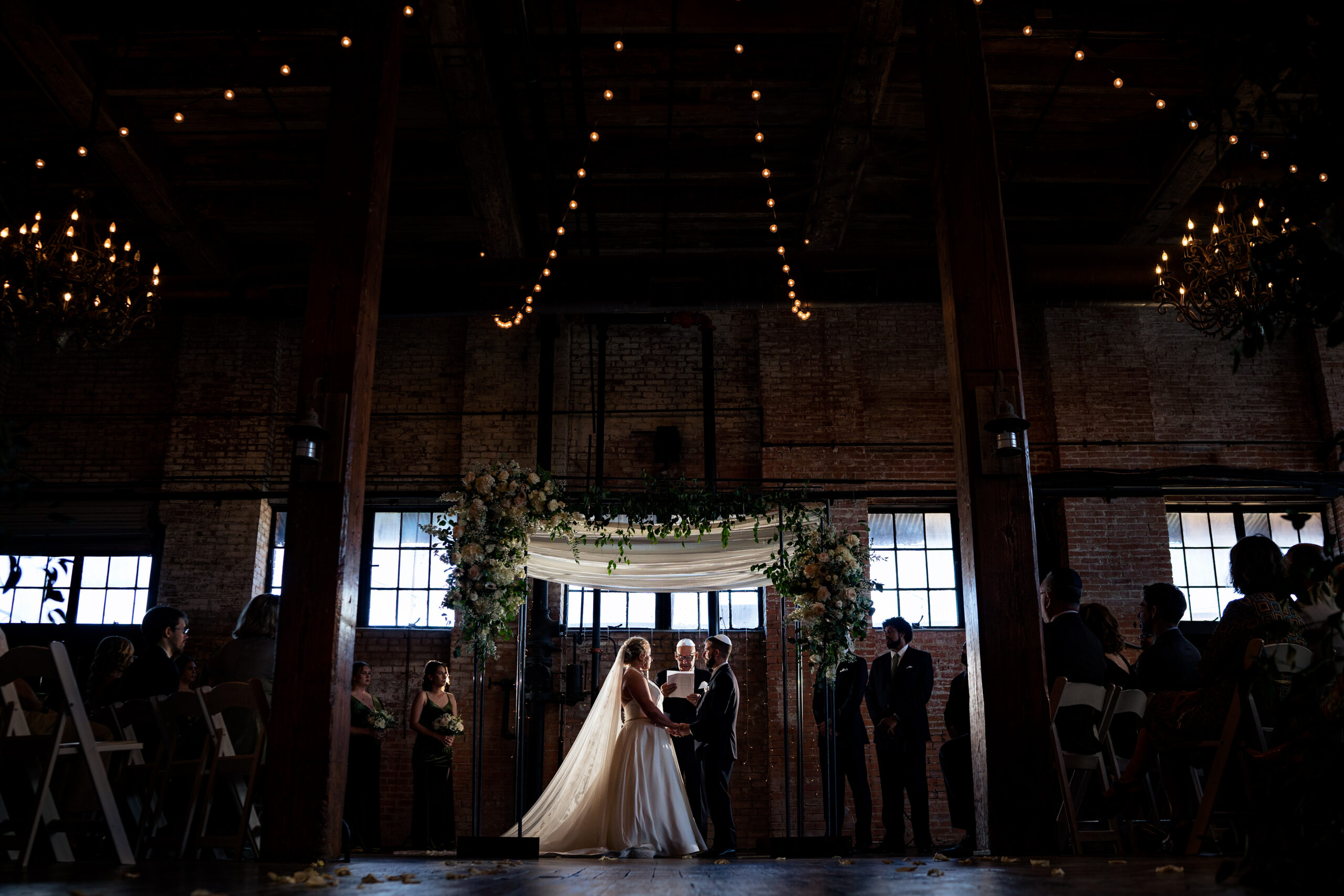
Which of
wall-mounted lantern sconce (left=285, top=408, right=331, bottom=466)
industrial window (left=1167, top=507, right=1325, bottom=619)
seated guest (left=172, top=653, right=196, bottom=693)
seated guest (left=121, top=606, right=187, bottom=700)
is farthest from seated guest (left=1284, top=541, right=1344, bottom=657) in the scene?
industrial window (left=1167, top=507, right=1325, bottom=619)

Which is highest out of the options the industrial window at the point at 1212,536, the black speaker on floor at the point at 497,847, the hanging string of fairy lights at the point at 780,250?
the hanging string of fairy lights at the point at 780,250

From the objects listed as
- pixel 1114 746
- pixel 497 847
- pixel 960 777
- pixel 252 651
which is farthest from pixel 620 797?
pixel 1114 746

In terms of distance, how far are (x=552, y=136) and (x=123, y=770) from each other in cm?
663

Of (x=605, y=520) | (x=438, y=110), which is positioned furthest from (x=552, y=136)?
(x=605, y=520)

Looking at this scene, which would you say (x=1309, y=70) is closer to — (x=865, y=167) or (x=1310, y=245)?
(x=1310, y=245)

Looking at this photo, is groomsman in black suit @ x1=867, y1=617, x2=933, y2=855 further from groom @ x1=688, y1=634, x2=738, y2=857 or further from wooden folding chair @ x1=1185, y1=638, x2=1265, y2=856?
wooden folding chair @ x1=1185, y1=638, x2=1265, y2=856

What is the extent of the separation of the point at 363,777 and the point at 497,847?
2.56 meters

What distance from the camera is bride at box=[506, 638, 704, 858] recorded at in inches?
291

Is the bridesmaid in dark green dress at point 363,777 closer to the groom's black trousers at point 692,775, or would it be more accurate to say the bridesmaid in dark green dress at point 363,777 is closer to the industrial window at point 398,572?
the industrial window at point 398,572

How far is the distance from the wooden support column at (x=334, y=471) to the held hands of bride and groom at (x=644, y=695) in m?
3.89

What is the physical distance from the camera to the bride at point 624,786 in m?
7.39

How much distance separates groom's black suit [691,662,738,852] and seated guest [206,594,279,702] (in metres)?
3.45

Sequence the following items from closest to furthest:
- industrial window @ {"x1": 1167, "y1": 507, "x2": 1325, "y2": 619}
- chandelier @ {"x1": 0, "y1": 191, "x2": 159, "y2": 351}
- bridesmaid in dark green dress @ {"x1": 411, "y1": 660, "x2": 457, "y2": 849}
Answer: chandelier @ {"x1": 0, "y1": 191, "x2": 159, "y2": 351}, bridesmaid in dark green dress @ {"x1": 411, "y1": 660, "x2": 457, "y2": 849}, industrial window @ {"x1": 1167, "y1": 507, "x2": 1325, "y2": 619}

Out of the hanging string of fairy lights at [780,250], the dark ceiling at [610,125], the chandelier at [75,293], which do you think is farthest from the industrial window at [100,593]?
the hanging string of fairy lights at [780,250]
